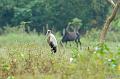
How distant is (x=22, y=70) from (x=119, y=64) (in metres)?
4.86

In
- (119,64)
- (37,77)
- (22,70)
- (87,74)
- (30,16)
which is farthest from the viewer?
(30,16)

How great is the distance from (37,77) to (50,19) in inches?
1212

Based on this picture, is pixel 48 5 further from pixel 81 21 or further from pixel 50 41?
pixel 50 41

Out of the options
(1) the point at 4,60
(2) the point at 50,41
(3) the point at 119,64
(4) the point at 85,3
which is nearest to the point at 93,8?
(4) the point at 85,3

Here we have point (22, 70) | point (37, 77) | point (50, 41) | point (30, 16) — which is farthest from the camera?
point (30, 16)

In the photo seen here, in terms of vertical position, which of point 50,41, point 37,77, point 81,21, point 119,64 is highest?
point 119,64

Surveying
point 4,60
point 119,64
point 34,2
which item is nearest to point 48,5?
point 34,2

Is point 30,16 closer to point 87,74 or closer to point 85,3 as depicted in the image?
point 85,3

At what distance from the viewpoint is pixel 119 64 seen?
7664mm

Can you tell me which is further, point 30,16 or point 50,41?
point 30,16

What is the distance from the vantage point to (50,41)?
52.3 ft

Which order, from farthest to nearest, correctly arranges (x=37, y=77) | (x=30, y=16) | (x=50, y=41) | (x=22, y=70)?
(x=30, y=16), (x=50, y=41), (x=22, y=70), (x=37, y=77)

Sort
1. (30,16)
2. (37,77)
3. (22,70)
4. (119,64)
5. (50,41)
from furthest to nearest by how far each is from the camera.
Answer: (30,16) < (50,41) < (22,70) < (37,77) < (119,64)

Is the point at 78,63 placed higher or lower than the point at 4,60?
higher
